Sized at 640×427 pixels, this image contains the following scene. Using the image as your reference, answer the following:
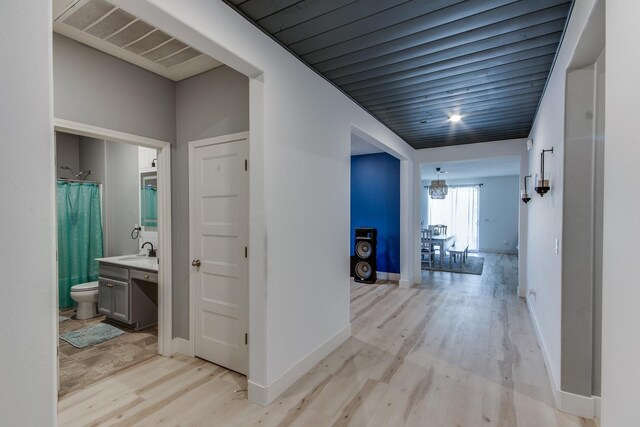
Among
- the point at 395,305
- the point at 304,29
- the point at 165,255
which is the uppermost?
the point at 304,29

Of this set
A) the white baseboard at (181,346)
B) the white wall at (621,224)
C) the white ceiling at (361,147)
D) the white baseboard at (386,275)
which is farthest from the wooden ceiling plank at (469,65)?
the white baseboard at (386,275)

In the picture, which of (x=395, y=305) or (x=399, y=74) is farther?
(x=395, y=305)

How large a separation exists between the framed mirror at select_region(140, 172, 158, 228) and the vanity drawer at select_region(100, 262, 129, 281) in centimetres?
69

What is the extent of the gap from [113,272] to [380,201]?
4.53 metres

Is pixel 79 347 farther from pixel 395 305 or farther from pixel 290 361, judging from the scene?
pixel 395 305

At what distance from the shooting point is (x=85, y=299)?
149 inches

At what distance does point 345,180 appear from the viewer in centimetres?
322

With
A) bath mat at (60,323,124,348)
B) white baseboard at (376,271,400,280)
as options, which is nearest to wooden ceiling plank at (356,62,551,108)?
white baseboard at (376,271,400,280)

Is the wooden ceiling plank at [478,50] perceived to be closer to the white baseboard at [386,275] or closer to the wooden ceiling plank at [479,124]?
the wooden ceiling plank at [479,124]

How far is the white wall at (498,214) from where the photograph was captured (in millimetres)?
9531

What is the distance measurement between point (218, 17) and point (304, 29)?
60 centimetres

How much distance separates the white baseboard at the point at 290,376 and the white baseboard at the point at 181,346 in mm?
999

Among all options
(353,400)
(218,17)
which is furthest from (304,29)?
(353,400)

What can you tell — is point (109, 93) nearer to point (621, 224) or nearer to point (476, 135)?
point (621, 224)
